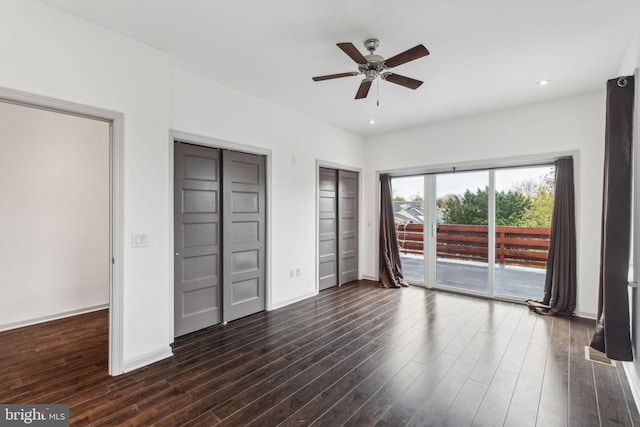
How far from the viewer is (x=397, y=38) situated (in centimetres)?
259

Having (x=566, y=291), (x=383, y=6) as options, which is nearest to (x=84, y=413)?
(x=383, y=6)

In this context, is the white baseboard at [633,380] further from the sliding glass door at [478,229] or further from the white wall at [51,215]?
the white wall at [51,215]

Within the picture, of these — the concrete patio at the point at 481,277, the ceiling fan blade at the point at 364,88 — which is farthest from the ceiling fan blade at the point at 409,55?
the concrete patio at the point at 481,277

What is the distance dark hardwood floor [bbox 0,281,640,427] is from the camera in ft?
6.59

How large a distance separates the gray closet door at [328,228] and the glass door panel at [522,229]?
8.74 ft

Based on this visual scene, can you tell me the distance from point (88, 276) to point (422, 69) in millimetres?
5084

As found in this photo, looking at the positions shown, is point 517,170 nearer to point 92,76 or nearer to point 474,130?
point 474,130

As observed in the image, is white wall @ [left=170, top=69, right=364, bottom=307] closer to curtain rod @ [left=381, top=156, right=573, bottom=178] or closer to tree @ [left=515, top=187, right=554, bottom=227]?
curtain rod @ [left=381, top=156, right=573, bottom=178]

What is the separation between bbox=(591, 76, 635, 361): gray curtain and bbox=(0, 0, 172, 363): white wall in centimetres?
401

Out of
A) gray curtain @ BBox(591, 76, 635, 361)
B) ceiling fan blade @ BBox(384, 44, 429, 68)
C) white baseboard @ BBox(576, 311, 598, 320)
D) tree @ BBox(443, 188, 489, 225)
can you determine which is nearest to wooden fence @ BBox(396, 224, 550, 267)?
tree @ BBox(443, 188, 489, 225)

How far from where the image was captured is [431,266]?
521cm

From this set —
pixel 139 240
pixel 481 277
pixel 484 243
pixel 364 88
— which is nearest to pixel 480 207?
pixel 484 243

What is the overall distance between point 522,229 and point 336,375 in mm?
3717

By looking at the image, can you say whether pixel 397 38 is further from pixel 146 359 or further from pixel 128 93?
pixel 146 359
